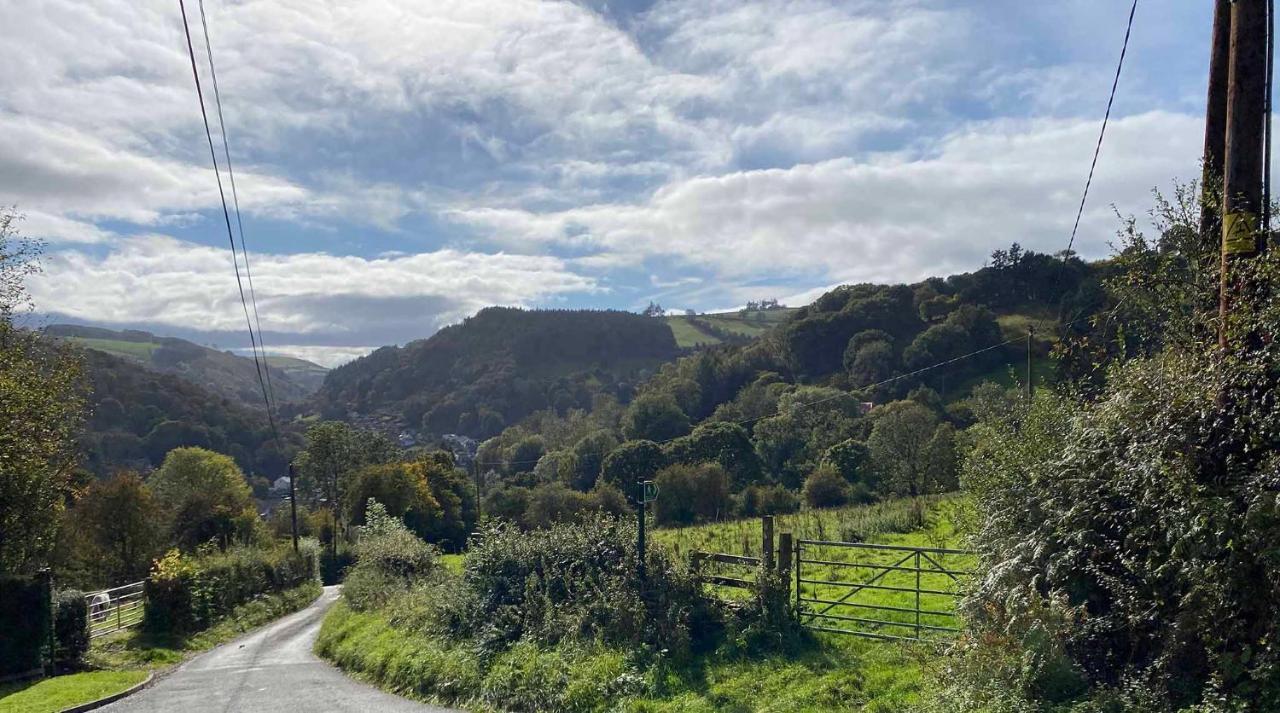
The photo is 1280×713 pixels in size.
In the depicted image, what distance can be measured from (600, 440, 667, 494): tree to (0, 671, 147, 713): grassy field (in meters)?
40.6

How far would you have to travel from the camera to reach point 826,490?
42.1 meters

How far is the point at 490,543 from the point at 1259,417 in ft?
42.7

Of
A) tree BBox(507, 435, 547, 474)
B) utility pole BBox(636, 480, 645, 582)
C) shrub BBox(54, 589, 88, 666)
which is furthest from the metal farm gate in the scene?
tree BBox(507, 435, 547, 474)

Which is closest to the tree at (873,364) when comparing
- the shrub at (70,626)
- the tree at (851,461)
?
the tree at (851,461)

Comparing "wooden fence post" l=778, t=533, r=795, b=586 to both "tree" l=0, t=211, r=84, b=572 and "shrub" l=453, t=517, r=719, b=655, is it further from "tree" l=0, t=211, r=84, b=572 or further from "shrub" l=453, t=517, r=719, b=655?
"tree" l=0, t=211, r=84, b=572

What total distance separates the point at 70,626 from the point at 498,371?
487ft

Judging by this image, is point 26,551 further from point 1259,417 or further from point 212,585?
point 1259,417

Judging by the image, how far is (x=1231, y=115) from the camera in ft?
25.0

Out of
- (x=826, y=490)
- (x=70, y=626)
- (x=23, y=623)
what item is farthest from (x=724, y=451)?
(x=23, y=623)

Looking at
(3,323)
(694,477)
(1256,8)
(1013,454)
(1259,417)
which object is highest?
(1256,8)

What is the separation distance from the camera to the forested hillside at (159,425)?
90625mm

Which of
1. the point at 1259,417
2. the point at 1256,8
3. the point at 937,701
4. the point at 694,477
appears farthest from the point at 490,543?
the point at 694,477

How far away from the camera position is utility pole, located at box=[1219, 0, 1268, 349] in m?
7.48

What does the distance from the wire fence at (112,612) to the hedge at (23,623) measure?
347 centimetres
